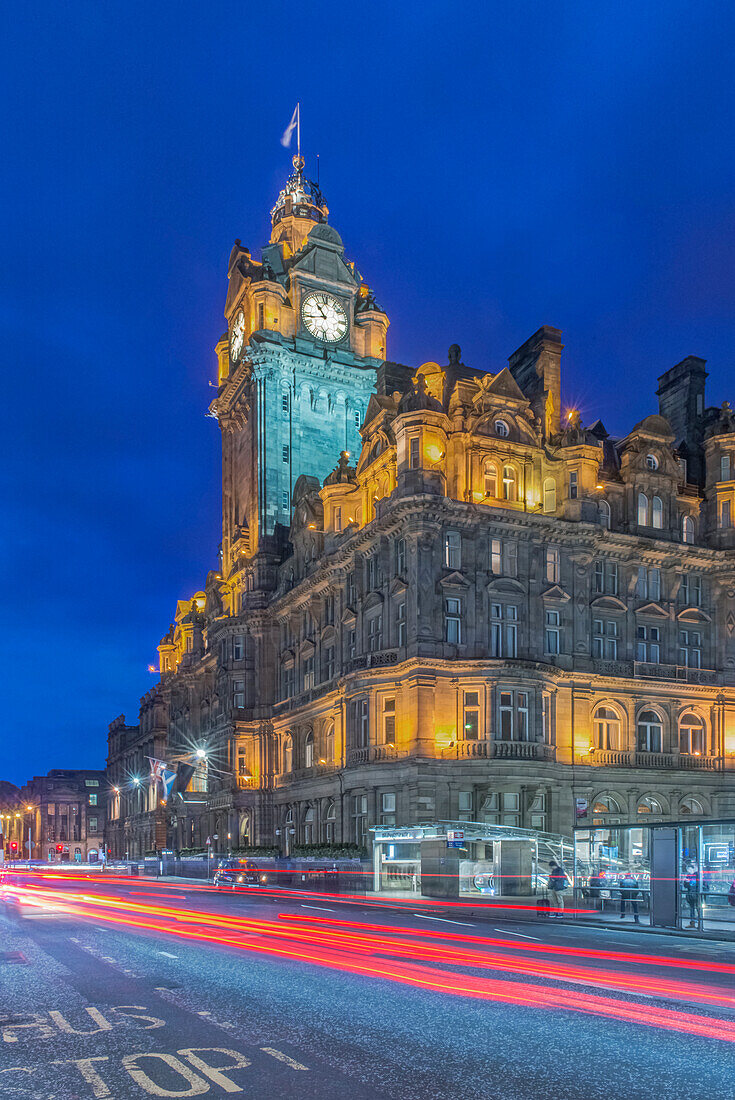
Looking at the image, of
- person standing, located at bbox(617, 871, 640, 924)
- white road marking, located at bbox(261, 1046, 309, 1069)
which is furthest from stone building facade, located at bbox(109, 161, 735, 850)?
white road marking, located at bbox(261, 1046, 309, 1069)

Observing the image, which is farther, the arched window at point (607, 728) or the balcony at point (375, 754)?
the arched window at point (607, 728)

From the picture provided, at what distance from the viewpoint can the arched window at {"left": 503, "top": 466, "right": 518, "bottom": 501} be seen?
5575 cm

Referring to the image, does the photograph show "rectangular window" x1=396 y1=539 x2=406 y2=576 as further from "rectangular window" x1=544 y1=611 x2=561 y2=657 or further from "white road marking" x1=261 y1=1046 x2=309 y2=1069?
"white road marking" x1=261 y1=1046 x2=309 y2=1069

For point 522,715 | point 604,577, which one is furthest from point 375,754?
point 604,577

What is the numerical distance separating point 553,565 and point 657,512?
29.8ft

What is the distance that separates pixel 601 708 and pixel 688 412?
71.6 feet

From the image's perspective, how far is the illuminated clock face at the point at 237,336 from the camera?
87.4 meters

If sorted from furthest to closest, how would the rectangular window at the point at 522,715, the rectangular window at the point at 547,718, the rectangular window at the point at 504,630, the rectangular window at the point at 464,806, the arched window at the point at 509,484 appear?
the arched window at the point at 509,484
the rectangular window at the point at 504,630
the rectangular window at the point at 547,718
the rectangular window at the point at 522,715
the rectangular window at the point at 464,806

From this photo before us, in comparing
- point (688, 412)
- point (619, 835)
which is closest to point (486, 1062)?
point (619, 835)

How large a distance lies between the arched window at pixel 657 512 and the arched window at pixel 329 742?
922 inches

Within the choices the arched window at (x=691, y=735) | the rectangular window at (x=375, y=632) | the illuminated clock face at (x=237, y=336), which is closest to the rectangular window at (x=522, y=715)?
the rectangular window at (x=375, y=632)

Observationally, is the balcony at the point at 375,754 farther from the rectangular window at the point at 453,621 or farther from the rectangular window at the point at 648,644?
the rectangular window at the point at 648,644

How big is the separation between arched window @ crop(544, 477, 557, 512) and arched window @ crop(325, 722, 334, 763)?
19290 millimetres

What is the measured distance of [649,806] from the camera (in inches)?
2231
